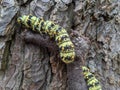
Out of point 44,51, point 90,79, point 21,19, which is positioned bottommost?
point 90,79

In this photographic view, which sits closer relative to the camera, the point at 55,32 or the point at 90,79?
the point at 55,32

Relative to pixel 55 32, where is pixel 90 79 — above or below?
below

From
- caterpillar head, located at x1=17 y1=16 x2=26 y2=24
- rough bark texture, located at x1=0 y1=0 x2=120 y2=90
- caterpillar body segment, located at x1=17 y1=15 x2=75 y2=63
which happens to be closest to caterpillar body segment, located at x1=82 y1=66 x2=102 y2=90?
rough bark texture, located at x1=0 y1=0 x2=120 y2=90

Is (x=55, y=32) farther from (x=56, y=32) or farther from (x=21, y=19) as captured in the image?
(x=21, y=19)

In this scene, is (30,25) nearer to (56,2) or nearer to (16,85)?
(56,2)

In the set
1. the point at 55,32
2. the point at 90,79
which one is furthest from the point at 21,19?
the point at 90,79

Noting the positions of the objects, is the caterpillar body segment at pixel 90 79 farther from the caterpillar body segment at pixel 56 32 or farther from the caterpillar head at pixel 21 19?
the caterpillar head at pixel 21 19

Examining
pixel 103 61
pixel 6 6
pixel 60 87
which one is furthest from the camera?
pixel 103 61

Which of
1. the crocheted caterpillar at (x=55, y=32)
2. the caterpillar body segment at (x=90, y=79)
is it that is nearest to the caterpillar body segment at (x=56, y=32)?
the crocheted caterpillar at (x=55, y=32)

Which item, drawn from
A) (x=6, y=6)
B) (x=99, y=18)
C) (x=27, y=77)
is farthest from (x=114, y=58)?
(x=6, y=6)
